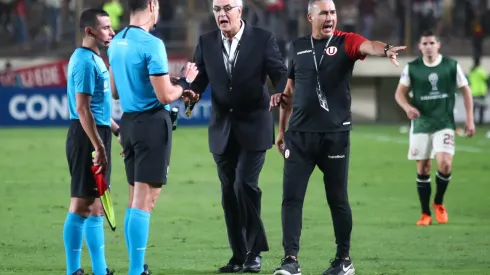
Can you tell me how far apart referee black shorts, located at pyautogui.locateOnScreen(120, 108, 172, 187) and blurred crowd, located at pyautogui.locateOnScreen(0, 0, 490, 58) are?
918 inches

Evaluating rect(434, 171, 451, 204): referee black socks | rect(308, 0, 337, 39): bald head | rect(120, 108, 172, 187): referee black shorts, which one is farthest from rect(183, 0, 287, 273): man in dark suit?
rect(434, 171, 451, 204): referee black socks

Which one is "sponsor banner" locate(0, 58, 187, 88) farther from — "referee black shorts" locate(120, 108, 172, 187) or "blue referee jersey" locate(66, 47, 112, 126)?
"referee black shorts" locate(120, 108, 172, 187)

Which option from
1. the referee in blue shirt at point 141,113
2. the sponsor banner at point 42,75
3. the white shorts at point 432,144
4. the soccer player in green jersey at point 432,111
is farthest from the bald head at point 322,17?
the sponsor banner at point 42,75

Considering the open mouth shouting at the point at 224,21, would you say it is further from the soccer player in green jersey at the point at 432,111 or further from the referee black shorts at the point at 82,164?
the soccer player in green jersey at the point at 432,111

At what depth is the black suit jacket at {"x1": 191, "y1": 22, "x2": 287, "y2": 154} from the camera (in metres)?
9.36

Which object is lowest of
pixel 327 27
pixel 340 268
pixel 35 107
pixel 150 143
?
pixel 35 107

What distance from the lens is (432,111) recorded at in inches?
518

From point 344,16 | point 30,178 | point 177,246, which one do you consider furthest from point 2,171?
point 344,16

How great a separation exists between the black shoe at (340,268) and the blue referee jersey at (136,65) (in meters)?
1.88

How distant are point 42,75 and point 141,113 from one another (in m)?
25.0

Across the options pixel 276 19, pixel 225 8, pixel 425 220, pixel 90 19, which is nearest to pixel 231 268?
pixel 225 8

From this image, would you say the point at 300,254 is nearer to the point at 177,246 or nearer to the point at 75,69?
the point at 177,246

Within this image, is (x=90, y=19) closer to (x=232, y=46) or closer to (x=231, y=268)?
(x=232, y=46)

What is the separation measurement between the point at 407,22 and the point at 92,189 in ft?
86.9
